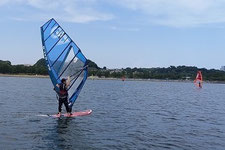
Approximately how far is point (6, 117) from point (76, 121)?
11.6 ft

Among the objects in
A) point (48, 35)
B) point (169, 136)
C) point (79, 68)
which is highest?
point (48, 35)

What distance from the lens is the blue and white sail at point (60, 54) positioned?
57.8 ft

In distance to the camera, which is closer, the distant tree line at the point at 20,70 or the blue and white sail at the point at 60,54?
the blue and white sail at the point at 60,54

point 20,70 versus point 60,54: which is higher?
point 20,70

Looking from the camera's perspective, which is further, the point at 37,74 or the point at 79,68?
the point at 37,74

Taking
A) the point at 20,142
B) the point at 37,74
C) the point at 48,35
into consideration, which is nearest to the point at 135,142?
the point at 20,142

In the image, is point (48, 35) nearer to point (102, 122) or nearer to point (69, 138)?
point (102, 122)

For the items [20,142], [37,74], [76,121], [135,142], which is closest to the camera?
[20,142]

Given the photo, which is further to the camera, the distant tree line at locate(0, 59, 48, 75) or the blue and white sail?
the distant tree line at locate(0, 59, 48, 75)

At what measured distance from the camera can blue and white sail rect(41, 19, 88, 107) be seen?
1761 cm

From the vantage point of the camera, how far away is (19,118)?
17.7m

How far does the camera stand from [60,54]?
58.4ft

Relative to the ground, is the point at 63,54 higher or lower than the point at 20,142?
higher

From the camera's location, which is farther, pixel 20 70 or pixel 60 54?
pixel 20 70
